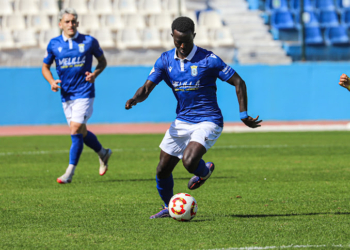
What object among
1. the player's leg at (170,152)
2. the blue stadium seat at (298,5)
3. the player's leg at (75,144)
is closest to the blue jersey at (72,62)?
the player's leg at (75,144)

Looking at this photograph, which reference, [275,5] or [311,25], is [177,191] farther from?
[275,5]

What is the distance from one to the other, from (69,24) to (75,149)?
1834mm

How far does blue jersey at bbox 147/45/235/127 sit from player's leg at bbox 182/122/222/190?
99 mm

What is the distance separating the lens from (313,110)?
2219 cm

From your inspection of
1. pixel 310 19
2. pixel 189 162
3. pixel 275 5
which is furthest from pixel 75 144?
pixel 275 5

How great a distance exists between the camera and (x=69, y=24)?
27.5ft

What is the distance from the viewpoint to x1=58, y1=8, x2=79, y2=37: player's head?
8297mm

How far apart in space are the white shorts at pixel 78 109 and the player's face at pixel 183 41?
3.04m

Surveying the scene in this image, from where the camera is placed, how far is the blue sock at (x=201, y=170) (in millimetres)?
5707

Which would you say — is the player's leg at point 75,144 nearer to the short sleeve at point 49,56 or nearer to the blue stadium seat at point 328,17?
the short sleeve at point 49,56

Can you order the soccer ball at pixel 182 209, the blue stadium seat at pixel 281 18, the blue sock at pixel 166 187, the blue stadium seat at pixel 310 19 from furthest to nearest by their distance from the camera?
the blue stadium seat at pixel 310 19
the blue stadium seat at pixel 281 18
the blue sock at pixel 166 187
the soccer ball at pixel 182 209

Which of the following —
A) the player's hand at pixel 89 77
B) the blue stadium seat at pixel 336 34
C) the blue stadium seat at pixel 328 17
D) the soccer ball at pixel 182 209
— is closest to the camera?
the soccer ball at pixel 182 209

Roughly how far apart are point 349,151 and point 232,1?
783 inches

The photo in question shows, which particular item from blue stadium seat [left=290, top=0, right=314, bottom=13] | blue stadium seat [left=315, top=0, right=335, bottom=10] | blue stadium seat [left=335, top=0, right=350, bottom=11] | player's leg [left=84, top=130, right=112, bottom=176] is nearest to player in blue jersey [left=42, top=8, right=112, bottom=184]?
player's leg [left=84, top=130, right=112, bottom=176]
